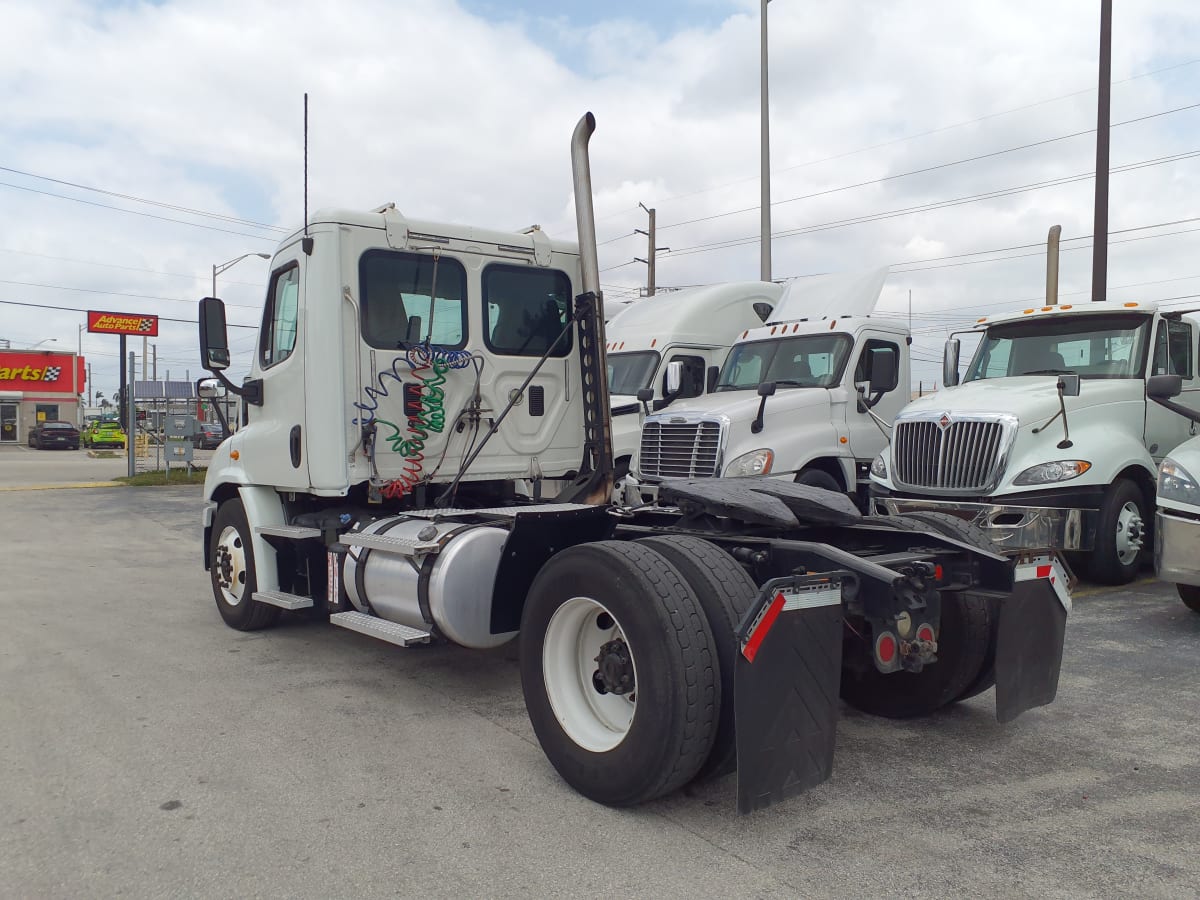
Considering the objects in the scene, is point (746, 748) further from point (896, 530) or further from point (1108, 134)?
point (1108, 134)

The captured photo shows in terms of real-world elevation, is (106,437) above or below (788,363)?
below

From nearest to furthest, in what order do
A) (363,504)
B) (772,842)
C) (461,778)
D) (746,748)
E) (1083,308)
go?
1. (746,748)
2. (772,842)
3. (461,778)
4. (363,504)
5. (1083,308)

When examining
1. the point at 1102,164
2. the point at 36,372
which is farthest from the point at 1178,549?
the point at 36,372

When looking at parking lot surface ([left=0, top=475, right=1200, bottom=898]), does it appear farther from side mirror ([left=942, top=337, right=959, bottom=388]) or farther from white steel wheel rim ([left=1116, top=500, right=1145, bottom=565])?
side mirror ([left=942, top=337, right=959, bottom=388])

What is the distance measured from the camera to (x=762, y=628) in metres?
3.22

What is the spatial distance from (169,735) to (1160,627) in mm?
6475

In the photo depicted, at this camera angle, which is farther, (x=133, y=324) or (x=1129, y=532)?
(x=133, y=324)

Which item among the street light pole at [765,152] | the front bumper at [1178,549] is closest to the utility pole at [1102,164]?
the street light pole at [765,152]

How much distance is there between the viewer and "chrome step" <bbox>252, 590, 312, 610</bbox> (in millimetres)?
5952

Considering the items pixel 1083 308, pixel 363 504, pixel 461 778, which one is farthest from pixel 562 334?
pixel 1083 308

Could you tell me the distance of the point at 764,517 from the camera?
4.14m

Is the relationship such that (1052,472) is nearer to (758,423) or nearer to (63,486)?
(758,423)

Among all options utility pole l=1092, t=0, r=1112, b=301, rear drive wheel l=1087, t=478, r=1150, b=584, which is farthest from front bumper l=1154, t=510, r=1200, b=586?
utility pole l=1092, t=0, r=1112, b=301

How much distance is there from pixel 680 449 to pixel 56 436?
4813cm
